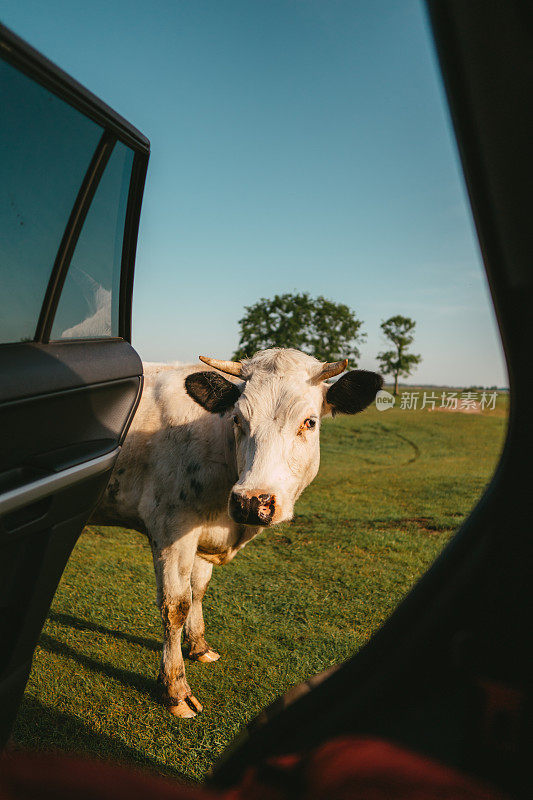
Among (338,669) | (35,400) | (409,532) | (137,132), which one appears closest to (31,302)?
(35,400)

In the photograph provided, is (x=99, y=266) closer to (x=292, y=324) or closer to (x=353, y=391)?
(x=353, y=391)

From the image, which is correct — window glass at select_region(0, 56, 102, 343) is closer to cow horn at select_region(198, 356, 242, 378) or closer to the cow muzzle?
the cow muzzle

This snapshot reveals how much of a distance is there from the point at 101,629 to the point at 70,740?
1.45 m

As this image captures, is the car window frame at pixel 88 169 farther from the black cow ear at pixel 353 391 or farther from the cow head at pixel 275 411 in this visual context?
the black cow ear at pixel 353 391

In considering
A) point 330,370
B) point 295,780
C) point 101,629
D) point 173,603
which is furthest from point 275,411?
point 295,780

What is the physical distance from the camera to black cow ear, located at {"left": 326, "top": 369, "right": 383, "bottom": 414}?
11.6 feet

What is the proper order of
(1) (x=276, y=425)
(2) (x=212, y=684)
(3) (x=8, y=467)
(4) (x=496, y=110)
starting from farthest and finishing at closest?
(2) (x=212, y=684) → (1) (x=276, y=425) → (3) (x=8, y=467) → (4) (x=496, y=110)

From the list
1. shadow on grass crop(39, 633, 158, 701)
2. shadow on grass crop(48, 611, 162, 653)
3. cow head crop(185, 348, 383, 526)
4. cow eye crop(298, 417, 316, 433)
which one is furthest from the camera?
shadow on grass crop(48, 611, 162, 653)

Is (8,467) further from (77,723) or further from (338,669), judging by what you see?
(77,723)

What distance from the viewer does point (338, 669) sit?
0.82 meters

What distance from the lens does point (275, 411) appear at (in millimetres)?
3154

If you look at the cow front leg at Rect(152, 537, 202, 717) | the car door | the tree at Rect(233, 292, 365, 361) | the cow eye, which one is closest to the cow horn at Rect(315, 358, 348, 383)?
the cow eye

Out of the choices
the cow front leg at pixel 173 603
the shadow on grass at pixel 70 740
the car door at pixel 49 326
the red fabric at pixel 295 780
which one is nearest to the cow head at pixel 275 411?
the cow front leg at pixel 173 603

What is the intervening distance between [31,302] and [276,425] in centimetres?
173
